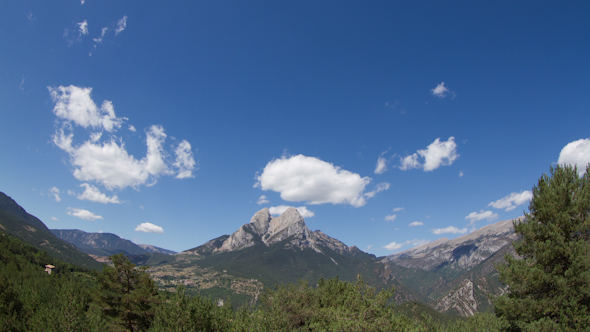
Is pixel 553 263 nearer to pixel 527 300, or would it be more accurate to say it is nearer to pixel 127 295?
pixel 527 300

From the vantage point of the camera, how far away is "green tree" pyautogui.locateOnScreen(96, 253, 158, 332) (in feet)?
122

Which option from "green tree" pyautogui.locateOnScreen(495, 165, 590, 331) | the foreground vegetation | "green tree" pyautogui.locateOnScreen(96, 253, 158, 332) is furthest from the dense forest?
"green tree" pyautogui.locateOnScreen(495, 165, 590, 331)

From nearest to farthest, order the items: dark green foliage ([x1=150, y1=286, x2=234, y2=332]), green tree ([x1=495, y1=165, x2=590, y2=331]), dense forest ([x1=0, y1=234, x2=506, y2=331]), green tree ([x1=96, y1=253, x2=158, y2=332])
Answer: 1. green tree ([x1=495, y1=165, x2=590, y2=331])
2. dense forest ([x1=0, y1=234, x2=506, y2=331])
3. dark green foliage ([x1=150, y1=286, x2=234, y2=332])
4. green tree ([x1=96, y1=253, x2=158, y2=332])

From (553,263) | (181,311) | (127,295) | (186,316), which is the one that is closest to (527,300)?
(553,263)

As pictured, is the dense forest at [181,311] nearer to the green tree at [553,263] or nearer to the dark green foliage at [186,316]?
the dark green foliage at [186,316]

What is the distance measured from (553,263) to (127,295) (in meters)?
49.1

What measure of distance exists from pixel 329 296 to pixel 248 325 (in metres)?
17.9

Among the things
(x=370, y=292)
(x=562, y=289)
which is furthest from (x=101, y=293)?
(x=562, y=289)

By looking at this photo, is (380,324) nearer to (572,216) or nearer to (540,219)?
(540,219)

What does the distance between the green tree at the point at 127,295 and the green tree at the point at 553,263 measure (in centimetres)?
4304

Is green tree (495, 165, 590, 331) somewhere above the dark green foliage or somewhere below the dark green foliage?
above

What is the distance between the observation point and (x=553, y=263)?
2175cm

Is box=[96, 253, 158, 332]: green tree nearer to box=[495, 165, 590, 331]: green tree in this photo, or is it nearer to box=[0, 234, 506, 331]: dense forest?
box=[0, 234, 506, 331]: dense forest

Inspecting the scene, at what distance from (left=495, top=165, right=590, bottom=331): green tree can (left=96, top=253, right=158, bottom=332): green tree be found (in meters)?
43.0
